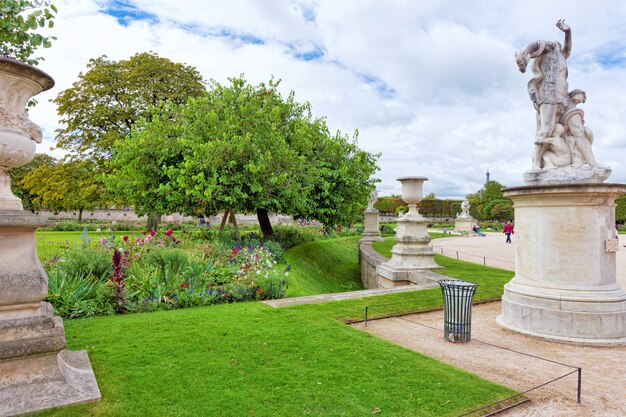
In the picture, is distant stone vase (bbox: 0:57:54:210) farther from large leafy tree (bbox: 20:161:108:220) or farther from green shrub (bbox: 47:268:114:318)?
large leafy tree (bbox: 20:161:108:220)

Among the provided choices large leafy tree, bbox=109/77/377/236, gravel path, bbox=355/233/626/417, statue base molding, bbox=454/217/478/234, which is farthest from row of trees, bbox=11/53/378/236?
statue base molding, bbox=454/217/478/234

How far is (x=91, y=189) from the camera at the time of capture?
76.5ft

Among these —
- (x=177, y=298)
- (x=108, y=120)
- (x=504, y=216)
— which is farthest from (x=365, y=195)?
(x=504, y=216)

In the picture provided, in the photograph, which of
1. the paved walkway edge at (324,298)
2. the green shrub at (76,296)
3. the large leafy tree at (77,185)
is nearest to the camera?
the green shrub at (76,296)

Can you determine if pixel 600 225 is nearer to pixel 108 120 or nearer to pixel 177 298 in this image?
pixel 177 298

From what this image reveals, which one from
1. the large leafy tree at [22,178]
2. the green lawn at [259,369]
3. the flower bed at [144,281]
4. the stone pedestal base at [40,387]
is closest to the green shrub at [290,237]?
the flower bed at [144,281]

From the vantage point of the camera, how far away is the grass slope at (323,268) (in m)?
11.7

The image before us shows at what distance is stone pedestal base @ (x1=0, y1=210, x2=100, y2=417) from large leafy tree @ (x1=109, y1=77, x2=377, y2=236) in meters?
8.62

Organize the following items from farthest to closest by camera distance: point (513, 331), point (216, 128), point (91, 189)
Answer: point (91, 189)
point (216, 128)
point (513, 331)

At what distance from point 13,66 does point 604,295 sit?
7466 millimetres

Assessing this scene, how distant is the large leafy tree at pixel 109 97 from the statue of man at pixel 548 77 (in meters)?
21.8

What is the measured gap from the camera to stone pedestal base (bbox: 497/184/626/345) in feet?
19.0

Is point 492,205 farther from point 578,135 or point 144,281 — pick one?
point 144,281

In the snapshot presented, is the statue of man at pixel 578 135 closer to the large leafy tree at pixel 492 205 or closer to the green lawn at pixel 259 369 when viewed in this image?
the green lawn at pixel 259 369
